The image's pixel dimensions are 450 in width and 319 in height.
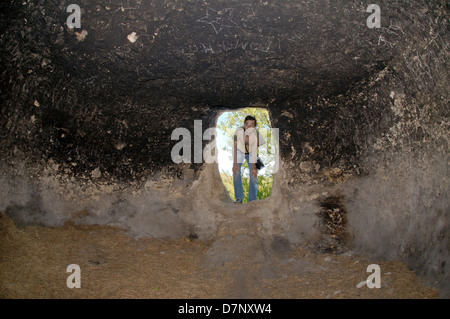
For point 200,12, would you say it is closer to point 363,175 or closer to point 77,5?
point 77,5

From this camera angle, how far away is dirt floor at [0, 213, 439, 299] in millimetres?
3029

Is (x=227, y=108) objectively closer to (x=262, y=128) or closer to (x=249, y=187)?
(x=249, y=187)

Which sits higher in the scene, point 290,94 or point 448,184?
point 290,94

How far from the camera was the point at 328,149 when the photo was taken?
12.8 ft

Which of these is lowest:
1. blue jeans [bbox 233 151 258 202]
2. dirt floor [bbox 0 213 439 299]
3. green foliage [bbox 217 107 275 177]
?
dirt floor [bbox 0 213 439 299]

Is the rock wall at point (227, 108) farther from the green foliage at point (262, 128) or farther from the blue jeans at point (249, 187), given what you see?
the green foliage at point (262, 128)

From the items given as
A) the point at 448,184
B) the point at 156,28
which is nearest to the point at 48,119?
the point at 156,28

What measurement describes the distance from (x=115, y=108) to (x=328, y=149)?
231 centimetres

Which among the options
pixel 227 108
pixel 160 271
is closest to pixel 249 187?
pixel 227 108

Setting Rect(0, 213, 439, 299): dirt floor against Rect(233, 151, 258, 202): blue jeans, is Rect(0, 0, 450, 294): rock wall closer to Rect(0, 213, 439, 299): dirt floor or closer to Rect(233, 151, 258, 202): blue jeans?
Rect(0, 213, 439, 299): dirt floor

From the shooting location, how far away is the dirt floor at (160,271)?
3029mm

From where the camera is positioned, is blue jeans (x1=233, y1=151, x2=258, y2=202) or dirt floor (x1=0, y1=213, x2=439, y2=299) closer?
dirt floor (x1=0, y1=213, x2=439, y2=299)

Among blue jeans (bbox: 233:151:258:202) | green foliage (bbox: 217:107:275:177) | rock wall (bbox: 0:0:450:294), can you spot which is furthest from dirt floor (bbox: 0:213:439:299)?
green foliage (bbox: 217:107:275:177)

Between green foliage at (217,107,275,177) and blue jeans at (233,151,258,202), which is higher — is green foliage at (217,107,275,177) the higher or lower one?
the higher one
